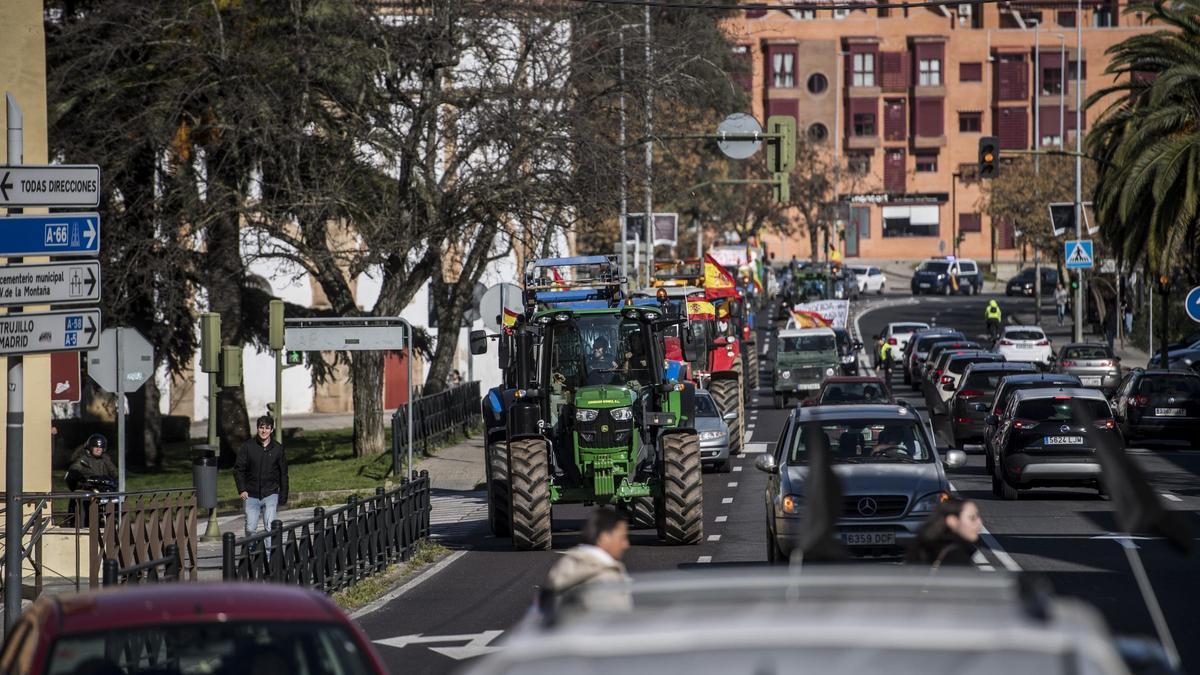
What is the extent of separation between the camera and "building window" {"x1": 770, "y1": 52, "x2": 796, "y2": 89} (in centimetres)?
11144

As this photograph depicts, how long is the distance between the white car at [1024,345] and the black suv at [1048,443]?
31466 mm

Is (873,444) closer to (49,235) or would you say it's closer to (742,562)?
(742,562)

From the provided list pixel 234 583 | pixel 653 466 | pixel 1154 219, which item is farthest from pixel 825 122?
pixel 234 583

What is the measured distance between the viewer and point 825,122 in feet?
368

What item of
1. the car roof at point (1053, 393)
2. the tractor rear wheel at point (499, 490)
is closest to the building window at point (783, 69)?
the car roof at point (1053, 393)

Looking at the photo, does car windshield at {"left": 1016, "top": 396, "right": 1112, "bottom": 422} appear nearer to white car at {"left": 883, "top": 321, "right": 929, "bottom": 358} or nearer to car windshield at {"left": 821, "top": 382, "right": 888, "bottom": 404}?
car windshield at {"left": 821, "top": 382, "right": 888, "bottom": 404}

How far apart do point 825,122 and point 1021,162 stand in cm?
1796

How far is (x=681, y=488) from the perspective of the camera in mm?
21422

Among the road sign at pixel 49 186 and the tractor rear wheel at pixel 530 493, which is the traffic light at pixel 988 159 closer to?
the tractor rear wheel at pixel 530 493

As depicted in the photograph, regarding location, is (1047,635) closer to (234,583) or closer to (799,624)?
(799,624)

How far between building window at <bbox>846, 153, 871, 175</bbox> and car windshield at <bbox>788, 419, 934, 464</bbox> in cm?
8972

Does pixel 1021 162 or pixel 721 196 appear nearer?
pixel 721 196

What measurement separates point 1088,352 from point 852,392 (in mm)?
17555

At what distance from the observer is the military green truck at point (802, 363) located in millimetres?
49844
